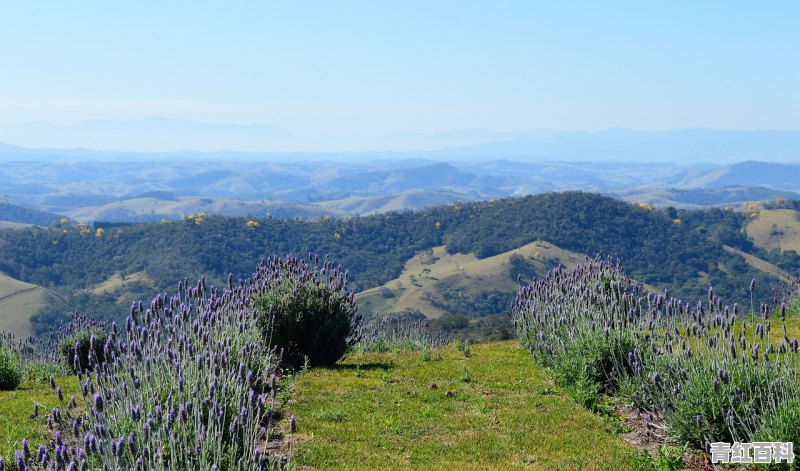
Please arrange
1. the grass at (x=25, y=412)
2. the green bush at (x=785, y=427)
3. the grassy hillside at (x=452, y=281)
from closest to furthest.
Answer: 1. the green bush at (x=785, y=427)
2. the grass at (x=25, y=412)
3. the grassy hillside at (x=452, y=281)

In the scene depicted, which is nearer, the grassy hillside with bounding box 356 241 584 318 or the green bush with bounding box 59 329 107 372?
the green bush with bounding box 59 329 107 372

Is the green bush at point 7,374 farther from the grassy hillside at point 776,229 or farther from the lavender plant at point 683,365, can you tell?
the grassy hillside at point 776,229

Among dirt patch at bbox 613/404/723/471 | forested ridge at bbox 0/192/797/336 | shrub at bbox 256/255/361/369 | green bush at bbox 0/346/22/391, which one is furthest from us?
forested ridge at bbox 0/192/797/336

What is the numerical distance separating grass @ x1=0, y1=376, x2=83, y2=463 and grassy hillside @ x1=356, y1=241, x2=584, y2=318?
9134cm

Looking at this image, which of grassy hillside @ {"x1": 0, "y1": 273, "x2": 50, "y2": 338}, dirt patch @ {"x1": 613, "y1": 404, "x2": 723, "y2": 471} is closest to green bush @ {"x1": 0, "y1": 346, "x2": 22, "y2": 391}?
dirt patch @ {"x1": 613, "y1": 404, "x2": 723, "y2": 471}

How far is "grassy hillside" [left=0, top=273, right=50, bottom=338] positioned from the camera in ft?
304

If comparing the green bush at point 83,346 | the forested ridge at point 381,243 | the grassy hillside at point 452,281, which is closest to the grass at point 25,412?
the green bush at point 83,346

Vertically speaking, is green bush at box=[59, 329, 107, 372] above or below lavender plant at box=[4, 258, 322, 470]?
below

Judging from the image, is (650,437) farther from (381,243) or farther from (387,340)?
(381,243)

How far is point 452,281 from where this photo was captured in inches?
4727

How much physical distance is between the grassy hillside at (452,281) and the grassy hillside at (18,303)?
4582cm

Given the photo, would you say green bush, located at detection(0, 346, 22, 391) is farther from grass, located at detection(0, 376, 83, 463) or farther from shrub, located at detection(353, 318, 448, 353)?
shrub, located at detection(353, 318, 448, 353)

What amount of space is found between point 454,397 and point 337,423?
2055mm

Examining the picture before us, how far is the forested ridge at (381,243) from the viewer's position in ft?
401
